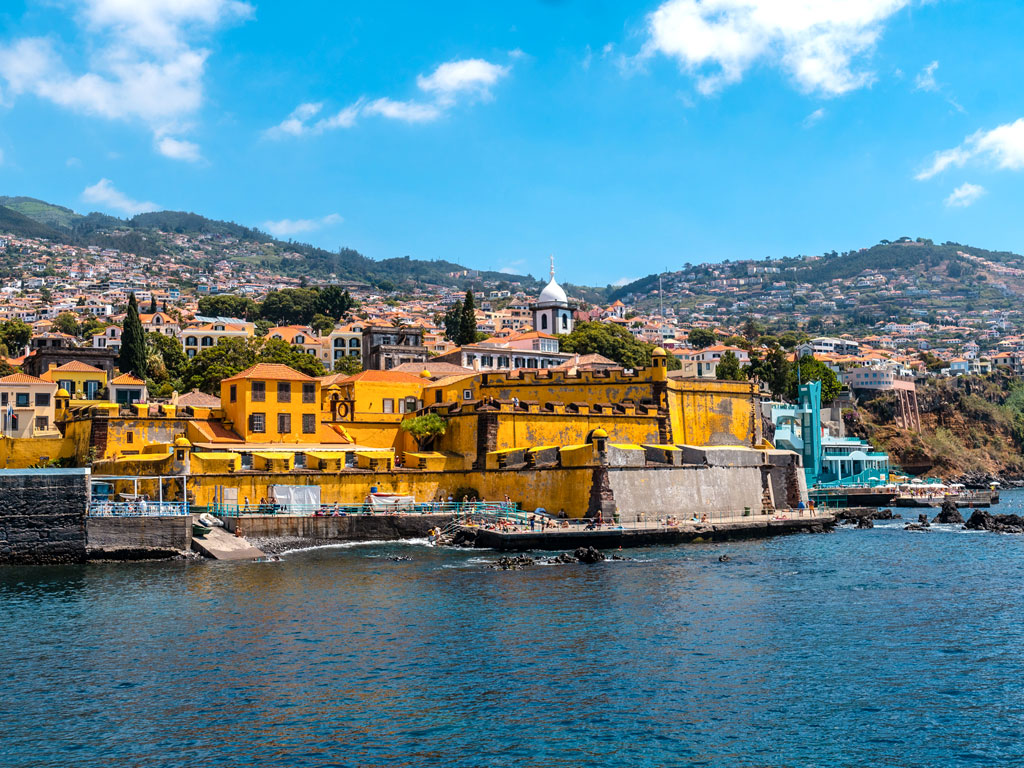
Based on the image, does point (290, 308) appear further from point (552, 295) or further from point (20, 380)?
point (20, 380)

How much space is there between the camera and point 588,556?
3953 centimetres

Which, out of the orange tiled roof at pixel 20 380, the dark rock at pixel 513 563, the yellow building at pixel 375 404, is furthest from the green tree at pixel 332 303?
the dark rock at pixel 513 563

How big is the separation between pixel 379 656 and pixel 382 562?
1437cm

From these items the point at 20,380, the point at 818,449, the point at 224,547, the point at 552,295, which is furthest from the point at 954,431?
the point at 224,547

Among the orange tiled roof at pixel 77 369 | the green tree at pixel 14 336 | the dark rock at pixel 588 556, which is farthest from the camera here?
the green tree at pixel 14 336

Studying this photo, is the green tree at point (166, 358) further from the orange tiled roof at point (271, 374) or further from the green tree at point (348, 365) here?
the orange tiled roof at point (271, 374)

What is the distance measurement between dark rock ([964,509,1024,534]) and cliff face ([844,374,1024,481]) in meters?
52.8

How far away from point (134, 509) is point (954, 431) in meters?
113

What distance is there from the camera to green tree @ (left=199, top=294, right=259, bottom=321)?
164 m

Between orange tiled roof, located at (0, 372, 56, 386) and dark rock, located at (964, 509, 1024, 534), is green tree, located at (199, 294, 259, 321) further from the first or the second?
dark rock, located at (964, 509, 1024, 534)

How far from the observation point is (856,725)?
19.7m

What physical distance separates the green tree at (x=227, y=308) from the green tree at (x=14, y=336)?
160 ft

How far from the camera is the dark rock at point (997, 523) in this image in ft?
182

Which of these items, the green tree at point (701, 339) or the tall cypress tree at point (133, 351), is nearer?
the tall cypress tree at point (133, 351)
